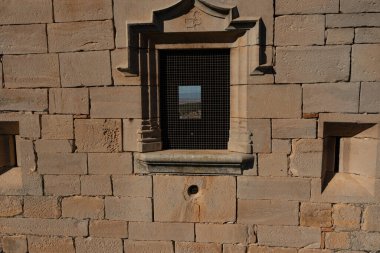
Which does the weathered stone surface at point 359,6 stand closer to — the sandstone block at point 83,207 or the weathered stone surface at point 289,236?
the weathered stone surface at point 289,236

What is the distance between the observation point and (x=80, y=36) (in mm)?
3666

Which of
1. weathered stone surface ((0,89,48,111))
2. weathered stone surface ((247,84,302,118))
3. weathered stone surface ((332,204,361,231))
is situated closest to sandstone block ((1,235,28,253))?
weathered stone surface ((0,89,48,111))

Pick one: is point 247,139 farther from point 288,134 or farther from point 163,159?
point 163,159

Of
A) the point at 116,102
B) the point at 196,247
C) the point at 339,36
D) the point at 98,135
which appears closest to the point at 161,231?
the point at 196,247

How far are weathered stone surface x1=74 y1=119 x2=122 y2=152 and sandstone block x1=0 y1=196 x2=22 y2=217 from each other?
1210mm

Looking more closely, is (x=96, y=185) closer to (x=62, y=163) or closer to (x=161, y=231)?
(x=62, y=163)

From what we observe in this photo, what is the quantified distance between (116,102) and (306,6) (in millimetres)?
2475

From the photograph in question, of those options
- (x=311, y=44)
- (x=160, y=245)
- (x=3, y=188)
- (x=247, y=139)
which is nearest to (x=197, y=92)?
(x=247, y=139)

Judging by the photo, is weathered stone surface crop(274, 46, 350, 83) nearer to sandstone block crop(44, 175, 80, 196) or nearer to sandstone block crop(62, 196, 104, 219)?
sandstone block crop(62, 196, 104, 219)

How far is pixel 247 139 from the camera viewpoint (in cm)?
361

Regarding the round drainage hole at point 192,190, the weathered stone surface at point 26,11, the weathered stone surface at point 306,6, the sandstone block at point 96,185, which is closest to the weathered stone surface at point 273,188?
the round drainage hole at point 192,190

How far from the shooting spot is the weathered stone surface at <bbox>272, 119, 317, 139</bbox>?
11.6ft

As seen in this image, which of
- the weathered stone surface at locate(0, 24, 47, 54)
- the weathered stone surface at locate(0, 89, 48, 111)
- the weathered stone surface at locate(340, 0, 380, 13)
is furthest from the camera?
the weathered stone surface at locate(0, 89, 48, 111)

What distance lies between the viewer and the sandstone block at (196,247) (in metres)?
3.85
